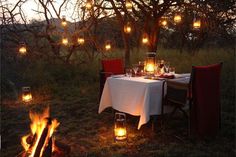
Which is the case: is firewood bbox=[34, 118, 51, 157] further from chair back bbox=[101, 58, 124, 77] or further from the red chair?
chair back bbox=[101, 58, 124, 77]

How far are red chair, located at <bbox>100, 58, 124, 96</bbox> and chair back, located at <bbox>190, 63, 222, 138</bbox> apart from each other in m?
1.86

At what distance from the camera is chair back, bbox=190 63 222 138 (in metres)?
3.60

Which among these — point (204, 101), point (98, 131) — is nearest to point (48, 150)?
point (98, 131)

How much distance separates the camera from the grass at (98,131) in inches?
140

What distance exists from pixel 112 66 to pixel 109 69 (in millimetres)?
91

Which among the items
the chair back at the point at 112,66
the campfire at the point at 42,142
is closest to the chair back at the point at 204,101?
the campfire at the point at 42,142

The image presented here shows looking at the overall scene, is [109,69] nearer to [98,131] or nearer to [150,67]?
[150,67]

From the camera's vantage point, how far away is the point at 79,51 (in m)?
9.48

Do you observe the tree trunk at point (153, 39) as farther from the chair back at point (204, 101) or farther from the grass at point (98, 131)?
the chair back at point (204, 101)

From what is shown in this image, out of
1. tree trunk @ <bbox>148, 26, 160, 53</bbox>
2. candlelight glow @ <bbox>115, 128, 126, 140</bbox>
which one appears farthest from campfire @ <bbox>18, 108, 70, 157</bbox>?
tree trunk @ <bbox>148, 26, 160, 53</bbox>

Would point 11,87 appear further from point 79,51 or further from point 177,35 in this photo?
point 177,35

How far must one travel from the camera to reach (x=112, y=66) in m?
5.43

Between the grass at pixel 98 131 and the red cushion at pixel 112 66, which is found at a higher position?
the red cushion at pixel 112 66

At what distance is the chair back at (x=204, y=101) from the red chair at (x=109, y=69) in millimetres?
1856
